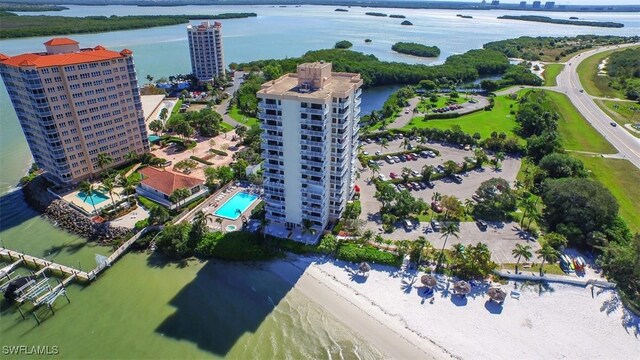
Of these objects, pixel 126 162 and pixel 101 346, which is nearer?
pixel 101 346

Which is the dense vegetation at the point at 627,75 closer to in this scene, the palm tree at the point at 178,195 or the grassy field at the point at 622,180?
the grassy field at the point at 622,180

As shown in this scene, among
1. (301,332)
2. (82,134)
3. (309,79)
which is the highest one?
(309,79)

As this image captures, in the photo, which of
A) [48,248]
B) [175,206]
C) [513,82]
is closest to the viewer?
[48,248]

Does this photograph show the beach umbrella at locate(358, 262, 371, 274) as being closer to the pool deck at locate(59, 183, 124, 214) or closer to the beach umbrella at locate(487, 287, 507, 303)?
the beach umbrella at locate(487, 287, 507, 303)

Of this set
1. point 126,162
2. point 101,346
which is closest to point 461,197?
point 101,346

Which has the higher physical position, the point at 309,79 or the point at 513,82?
the point at 309,79

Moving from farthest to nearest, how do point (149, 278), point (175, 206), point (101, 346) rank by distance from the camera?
point (175, 206), point (149, 278), point (101, 346)

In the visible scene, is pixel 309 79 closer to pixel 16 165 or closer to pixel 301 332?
pixel 301 332
